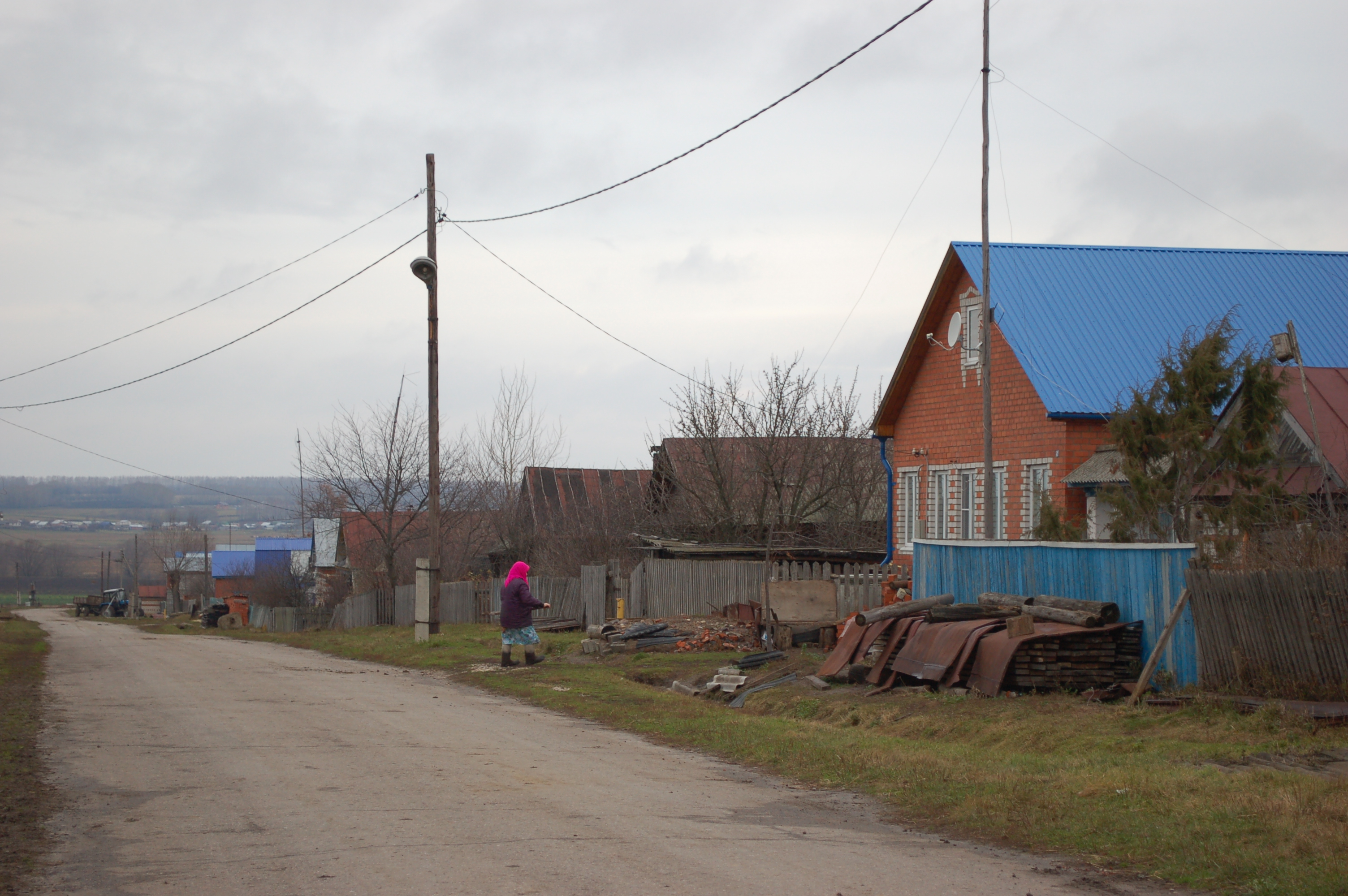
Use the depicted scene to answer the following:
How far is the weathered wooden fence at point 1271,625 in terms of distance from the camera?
10.3 meters

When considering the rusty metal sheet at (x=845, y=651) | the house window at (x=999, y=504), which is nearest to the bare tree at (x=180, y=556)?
the house window at (x=999, y=504)

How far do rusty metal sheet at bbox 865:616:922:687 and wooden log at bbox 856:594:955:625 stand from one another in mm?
95

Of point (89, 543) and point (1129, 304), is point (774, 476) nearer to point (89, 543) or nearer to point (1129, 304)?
point (1129, 304)

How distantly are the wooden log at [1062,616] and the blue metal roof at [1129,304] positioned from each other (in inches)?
267

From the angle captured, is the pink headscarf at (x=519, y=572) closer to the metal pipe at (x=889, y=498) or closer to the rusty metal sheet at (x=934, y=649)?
the rusty metal sheet at (x=934, y=649)

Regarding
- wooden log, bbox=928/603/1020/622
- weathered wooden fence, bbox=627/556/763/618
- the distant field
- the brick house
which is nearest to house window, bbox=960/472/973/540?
the brick house

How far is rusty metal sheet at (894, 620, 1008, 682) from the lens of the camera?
43.5 ft

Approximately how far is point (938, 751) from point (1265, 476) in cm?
676

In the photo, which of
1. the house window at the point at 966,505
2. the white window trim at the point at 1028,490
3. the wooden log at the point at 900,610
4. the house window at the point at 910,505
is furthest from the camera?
the house window at the point at 910,505

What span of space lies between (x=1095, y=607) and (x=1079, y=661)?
2.02 ft

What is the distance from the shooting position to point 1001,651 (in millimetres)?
12531

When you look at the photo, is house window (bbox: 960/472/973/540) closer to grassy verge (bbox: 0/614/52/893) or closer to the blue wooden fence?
the blue wooden fence

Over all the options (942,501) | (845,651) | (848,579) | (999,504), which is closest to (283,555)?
(942,501)

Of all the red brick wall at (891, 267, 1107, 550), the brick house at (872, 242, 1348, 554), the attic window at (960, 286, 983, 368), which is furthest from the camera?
the attic window at (960, 286, 983, 368)
